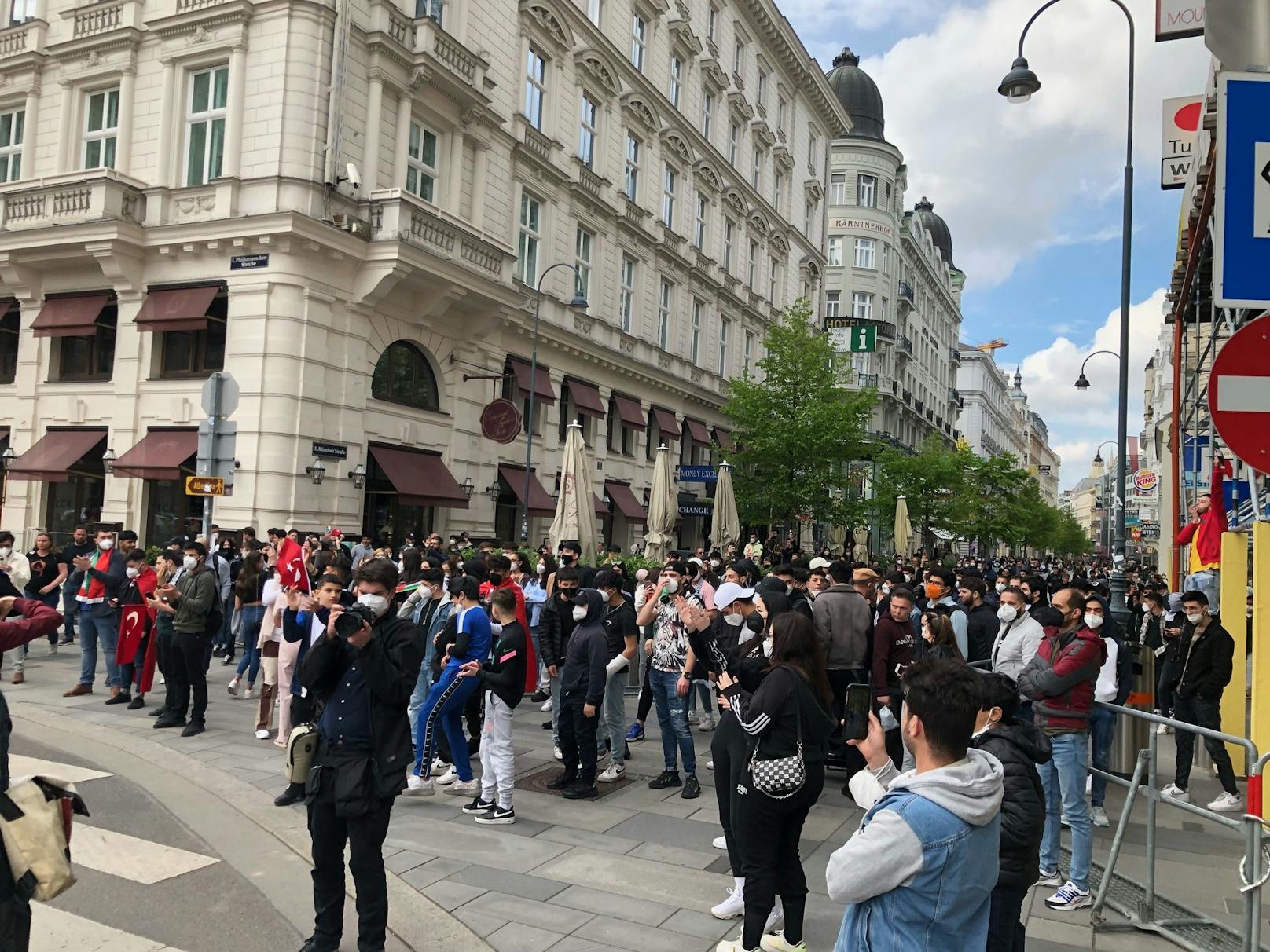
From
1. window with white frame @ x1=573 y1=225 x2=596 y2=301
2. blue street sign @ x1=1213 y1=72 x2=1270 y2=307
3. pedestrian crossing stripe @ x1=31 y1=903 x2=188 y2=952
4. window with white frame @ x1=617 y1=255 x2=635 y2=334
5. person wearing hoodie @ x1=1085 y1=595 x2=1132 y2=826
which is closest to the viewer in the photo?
blue street sign @ x1=1213 y1=72 x2=1270 y2=307

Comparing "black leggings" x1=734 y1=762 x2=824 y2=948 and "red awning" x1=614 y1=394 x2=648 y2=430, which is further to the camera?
"red awning" x1=614 y1=394 x2=648 y2=430

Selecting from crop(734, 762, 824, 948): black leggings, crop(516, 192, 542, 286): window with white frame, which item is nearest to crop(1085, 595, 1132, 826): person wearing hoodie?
crop(734, 762, 824, 948): black leggings

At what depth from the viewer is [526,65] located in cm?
2564

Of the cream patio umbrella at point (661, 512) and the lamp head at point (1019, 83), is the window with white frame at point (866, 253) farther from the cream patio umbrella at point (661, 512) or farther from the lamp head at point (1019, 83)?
the lamp head at point (1019, 83)

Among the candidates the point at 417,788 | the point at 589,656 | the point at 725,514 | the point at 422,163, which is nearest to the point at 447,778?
the point at 417,788

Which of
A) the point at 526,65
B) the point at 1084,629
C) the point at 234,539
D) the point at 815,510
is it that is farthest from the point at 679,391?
the point at 1084,629

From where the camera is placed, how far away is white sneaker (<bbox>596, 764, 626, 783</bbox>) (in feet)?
27.7

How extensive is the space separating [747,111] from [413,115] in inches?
841

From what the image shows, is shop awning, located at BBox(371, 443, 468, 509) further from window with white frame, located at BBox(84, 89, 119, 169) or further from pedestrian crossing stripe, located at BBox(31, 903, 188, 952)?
pedestrian crossing stripe, located at BBox(31, 903, 188, 952)

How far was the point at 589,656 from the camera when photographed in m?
8.06

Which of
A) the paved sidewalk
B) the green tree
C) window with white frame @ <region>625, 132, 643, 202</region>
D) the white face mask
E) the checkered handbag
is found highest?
window with white frame @ <region>625, 132, 643, 202</region>

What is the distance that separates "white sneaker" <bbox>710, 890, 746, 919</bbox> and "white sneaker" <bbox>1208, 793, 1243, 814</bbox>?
427 cm

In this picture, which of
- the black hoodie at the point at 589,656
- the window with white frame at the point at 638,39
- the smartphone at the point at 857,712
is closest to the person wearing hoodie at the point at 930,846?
the smartphone at the point at 857,712

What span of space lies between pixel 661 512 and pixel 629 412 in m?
10.5
